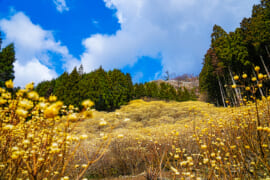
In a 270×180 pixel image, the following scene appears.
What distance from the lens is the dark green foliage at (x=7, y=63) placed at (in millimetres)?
14058

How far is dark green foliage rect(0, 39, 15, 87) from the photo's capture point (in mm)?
14058

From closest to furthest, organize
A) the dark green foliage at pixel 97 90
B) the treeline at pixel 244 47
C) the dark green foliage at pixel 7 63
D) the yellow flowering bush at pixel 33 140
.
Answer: the yellow flowering bush at pixel 33 140
the treeline at pixel 244 47
the dark green foliage at pixel 7 63
the dark green foliage at pixel 97 90

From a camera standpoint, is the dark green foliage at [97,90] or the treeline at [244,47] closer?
the treeline at [244,47]

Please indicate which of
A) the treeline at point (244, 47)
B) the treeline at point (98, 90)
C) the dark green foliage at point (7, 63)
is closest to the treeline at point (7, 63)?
the dark green foliage at point (7, 63)

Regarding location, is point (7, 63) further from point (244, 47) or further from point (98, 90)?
point (244, 47)

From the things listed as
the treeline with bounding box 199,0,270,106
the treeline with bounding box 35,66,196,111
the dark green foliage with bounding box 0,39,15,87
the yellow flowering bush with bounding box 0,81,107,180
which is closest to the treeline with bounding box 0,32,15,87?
the dark green foliage with bounding box 0,39,15,87

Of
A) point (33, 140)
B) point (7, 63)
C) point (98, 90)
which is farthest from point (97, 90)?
point (33, 140)

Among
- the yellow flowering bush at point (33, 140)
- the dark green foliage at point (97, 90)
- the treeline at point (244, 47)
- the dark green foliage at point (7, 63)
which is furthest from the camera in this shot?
the dark green foliage at point (97, 90)

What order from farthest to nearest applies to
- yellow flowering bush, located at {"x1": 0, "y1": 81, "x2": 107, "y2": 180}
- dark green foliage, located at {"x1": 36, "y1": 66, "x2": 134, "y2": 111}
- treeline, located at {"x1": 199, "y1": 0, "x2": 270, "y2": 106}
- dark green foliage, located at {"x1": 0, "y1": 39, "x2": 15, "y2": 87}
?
dark green foliage, located at {"x1": 36, "y1": 66, "x2": 134, "y2": 111} → dark green foliage, located at {"x1": 0, "y1": 39, "x2": 15, "y2": 87} → treeline, located at {"x1": 199, "y1": 0, "x2": 270, "y2": 106} → yellow flowering bush, located at {"x1": 0, "y1": 81, "x2": 107, "y2": 180}

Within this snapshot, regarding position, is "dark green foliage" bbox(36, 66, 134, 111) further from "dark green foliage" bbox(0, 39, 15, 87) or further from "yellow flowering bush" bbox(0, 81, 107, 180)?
"yellow flowering bush" bbox(0, 81, 107, 180)

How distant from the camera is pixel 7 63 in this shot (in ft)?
47.7

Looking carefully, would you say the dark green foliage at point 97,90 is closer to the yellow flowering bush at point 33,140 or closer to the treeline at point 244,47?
the treeline at point 244,47

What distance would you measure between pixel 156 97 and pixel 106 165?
2191 centimetres

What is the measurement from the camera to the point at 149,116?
11.6 meters
